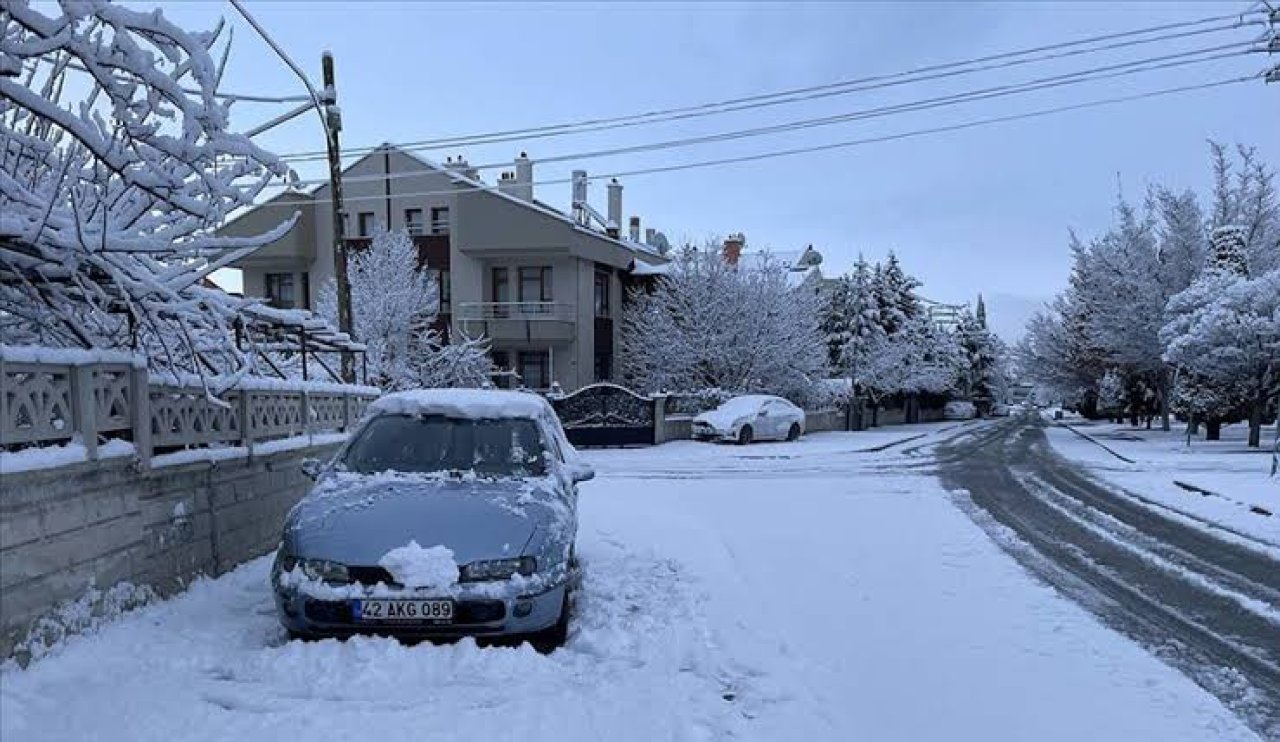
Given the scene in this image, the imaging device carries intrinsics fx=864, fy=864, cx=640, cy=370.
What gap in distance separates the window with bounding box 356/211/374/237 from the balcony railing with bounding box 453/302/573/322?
5.30m

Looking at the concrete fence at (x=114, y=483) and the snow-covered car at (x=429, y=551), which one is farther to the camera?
the snow-covered car at (x=429, y=551)

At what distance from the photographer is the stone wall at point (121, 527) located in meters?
4.44

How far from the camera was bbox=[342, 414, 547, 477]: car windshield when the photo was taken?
20.6ft

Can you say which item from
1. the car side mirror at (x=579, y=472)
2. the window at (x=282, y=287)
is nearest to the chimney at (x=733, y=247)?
the window at (x=282, y=287)

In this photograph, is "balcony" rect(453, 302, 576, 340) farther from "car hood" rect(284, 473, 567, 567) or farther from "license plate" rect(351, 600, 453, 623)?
"license plate" rect(351, 600, 453, 623)

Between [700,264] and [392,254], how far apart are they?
11625 mm

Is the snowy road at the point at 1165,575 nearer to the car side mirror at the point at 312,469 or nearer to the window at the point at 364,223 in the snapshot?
the car side mirror at the point at 312,469

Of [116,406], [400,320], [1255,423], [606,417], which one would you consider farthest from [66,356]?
[1255,423]

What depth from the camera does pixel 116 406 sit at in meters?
5.57

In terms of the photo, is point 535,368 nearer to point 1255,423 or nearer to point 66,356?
point 1255,423

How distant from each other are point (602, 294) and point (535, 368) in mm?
4564

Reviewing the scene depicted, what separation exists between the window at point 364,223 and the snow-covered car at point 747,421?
1764 cm

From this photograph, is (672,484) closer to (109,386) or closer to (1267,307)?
(109,386)

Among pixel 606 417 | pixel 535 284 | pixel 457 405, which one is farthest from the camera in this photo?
pixel 535 284
